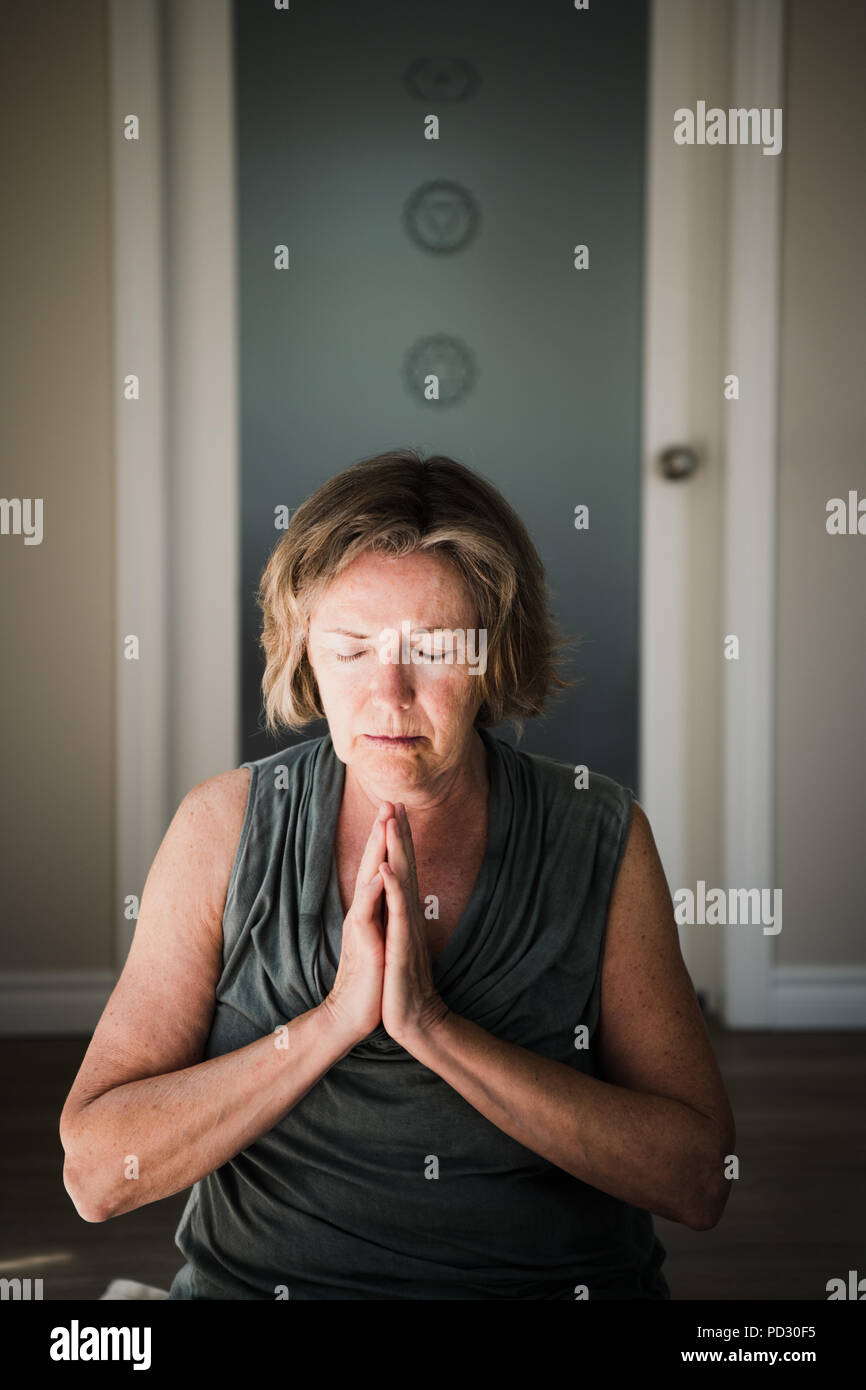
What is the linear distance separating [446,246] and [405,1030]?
2.00 metres

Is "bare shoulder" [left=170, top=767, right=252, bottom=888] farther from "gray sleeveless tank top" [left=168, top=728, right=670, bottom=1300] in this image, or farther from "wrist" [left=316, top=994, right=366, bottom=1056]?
"wrist" [left=316, top=994, right=366, bottom=1056]

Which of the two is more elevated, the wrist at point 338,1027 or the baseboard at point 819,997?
the wrist at point 338,1027

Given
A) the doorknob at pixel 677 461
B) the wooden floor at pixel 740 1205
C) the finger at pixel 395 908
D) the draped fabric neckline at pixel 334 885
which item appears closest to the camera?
the finger at pixel 395 908

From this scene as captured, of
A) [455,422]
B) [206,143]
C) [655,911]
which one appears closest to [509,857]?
[655,911]

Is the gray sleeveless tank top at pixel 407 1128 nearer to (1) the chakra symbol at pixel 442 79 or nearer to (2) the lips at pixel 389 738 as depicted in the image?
(2) the lips at pixel 389 738

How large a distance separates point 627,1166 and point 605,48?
2.33 meters

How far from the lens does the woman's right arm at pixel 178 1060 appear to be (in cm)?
85

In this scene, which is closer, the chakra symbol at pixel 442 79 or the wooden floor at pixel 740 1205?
the wooden floor at pixel 740 1205

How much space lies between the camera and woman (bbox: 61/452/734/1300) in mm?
864

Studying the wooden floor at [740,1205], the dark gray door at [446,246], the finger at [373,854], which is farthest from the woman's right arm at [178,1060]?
the dark gray door at [446,246]

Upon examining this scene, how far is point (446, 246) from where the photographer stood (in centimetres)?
243

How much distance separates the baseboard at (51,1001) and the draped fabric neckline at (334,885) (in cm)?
169
